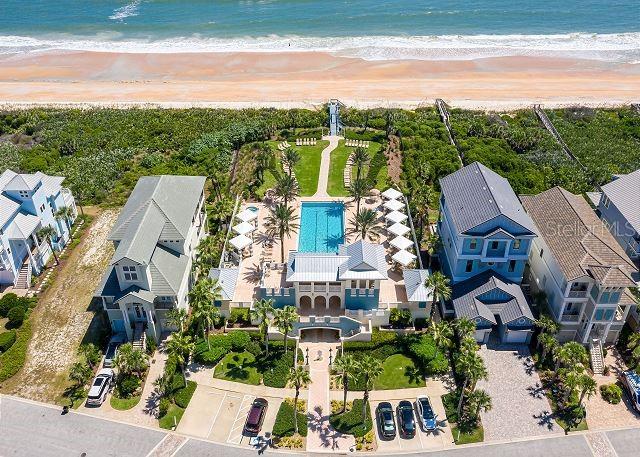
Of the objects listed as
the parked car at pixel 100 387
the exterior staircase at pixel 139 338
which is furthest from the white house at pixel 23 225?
the parked car at pixel 100 387

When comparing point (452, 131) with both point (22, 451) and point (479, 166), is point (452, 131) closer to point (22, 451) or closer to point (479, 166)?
point (479, 166)

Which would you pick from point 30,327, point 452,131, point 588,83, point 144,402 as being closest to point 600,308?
point 144,402

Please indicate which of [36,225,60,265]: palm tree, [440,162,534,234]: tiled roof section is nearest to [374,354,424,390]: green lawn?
[440,162,534,234]: tiled roof section

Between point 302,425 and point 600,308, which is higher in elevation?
point 600,308

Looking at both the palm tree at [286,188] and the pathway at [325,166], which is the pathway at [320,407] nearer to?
the palm tree at [286,188]

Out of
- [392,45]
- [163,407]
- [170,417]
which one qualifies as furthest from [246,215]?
[392,45]
